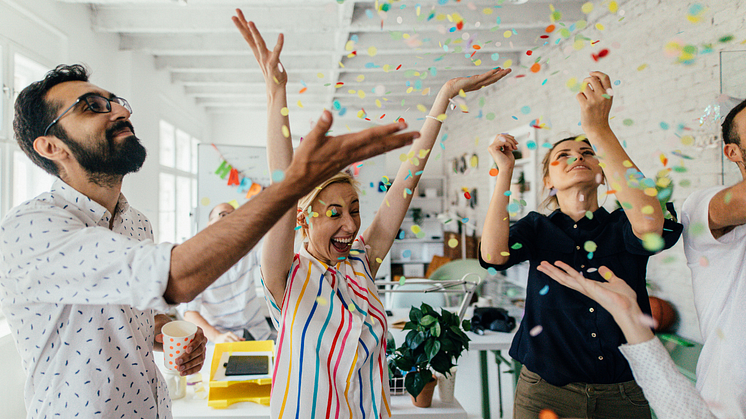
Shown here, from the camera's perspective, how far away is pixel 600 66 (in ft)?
11.8

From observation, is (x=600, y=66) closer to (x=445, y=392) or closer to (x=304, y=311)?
(x=445, y=392)

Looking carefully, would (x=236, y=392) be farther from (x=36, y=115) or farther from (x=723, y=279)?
(x=723, y=279)

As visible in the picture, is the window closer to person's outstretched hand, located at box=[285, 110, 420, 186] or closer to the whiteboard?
the whiteboard

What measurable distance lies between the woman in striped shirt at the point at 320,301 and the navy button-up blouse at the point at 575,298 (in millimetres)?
505

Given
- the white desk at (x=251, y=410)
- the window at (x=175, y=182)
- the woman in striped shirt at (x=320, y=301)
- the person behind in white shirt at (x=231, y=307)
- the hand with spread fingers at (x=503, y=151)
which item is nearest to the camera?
→ the woman in striped shirt at (x=320, y=301)

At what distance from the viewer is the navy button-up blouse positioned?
1.31 m

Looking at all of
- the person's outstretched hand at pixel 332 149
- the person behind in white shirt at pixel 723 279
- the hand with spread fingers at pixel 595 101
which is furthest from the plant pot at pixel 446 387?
the person's outstretched hand at pixel 332 149

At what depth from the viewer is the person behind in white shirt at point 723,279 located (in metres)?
1.10

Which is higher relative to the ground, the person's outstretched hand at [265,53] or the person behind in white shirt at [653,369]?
the person's outstretched hand at [265,53]

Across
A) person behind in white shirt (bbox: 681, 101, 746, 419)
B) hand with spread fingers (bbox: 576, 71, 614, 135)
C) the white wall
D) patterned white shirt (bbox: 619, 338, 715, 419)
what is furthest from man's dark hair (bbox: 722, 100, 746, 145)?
the white wall

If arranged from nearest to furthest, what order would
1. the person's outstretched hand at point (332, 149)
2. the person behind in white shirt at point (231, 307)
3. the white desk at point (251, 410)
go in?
the person's outstretched hand at point (332, 149) → the white desk at point (251, 410) → the person behind in white shirt at point (231, 307)

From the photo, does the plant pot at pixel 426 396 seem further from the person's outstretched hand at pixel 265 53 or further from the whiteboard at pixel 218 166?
the whiteboard at pixel 218 166

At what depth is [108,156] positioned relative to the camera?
1.04 metres

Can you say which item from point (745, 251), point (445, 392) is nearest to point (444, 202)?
point (445, 392)
